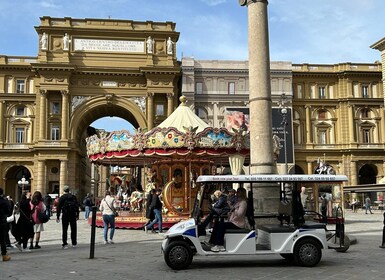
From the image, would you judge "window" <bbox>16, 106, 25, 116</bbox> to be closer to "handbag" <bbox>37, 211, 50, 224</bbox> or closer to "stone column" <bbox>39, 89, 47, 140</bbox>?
"stone column" <bbox>39, 89, 47, 140</bbox>

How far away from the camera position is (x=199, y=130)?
21219 millimetres

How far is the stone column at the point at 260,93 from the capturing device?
40.4 feet

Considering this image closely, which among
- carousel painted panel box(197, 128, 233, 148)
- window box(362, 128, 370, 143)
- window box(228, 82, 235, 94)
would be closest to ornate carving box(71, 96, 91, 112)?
window box(228, 82, 235, 94)

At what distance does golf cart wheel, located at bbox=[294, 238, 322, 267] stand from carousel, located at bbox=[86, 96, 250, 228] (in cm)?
1060

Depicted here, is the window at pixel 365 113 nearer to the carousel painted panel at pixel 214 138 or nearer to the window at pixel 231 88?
the window at pixel 231 88

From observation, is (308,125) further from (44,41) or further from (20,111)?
(20,111)

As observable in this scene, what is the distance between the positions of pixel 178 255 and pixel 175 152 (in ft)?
35.9

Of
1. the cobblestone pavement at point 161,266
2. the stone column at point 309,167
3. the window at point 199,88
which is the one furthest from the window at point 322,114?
the cobblestone pavement at point 161,266

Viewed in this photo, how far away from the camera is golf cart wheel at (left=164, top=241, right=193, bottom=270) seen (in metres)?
8.98

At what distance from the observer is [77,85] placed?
4381cm

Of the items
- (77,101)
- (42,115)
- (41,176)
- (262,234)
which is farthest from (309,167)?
(262,234)

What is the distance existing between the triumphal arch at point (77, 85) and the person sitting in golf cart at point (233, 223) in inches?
1333

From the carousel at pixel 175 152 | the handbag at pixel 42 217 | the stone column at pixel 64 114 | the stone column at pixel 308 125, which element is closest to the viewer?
the handbag at pixel 42 217

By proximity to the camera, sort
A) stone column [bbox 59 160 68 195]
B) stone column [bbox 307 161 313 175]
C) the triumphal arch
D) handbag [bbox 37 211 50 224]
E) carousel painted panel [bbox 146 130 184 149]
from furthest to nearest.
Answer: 1. stone column [bbox 307 161 313 175]
2. the triumphal arch
3. stone column [bbox 59 160 68 195]
4. carousel painted panel [bbox 146 130 184 149]
5. handbag [bbox 37 211 50 224]
